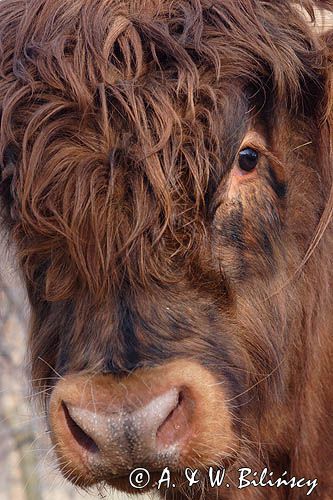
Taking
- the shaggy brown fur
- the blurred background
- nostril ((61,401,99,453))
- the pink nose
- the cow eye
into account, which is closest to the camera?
the pink nose

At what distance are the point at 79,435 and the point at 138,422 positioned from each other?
0.26 meters

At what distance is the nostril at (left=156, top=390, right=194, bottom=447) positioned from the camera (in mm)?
3049

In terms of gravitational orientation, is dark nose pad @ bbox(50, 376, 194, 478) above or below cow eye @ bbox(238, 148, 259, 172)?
below

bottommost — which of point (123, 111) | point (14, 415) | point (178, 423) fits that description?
point (14, 415)

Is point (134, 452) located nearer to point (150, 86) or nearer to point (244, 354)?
point (244, 354)

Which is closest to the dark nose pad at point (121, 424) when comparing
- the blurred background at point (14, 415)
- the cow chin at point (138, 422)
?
the cow chin at point (138, 422)

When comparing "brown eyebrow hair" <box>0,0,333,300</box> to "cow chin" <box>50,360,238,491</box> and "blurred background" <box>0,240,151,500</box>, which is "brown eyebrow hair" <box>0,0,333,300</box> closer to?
"cow chin" <box>50,360,238,491</box>

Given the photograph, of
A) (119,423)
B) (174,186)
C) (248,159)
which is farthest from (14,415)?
(119,423)

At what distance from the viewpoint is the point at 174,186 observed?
3328 millimetres

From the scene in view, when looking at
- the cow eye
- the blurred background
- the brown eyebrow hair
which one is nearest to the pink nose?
the brown eyebrow hair

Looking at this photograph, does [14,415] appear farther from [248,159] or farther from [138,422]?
[138,422]

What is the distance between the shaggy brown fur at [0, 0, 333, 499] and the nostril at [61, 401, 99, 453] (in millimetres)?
169

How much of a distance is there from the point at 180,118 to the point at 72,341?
83 centimetres

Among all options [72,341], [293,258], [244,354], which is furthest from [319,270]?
[72,341]
